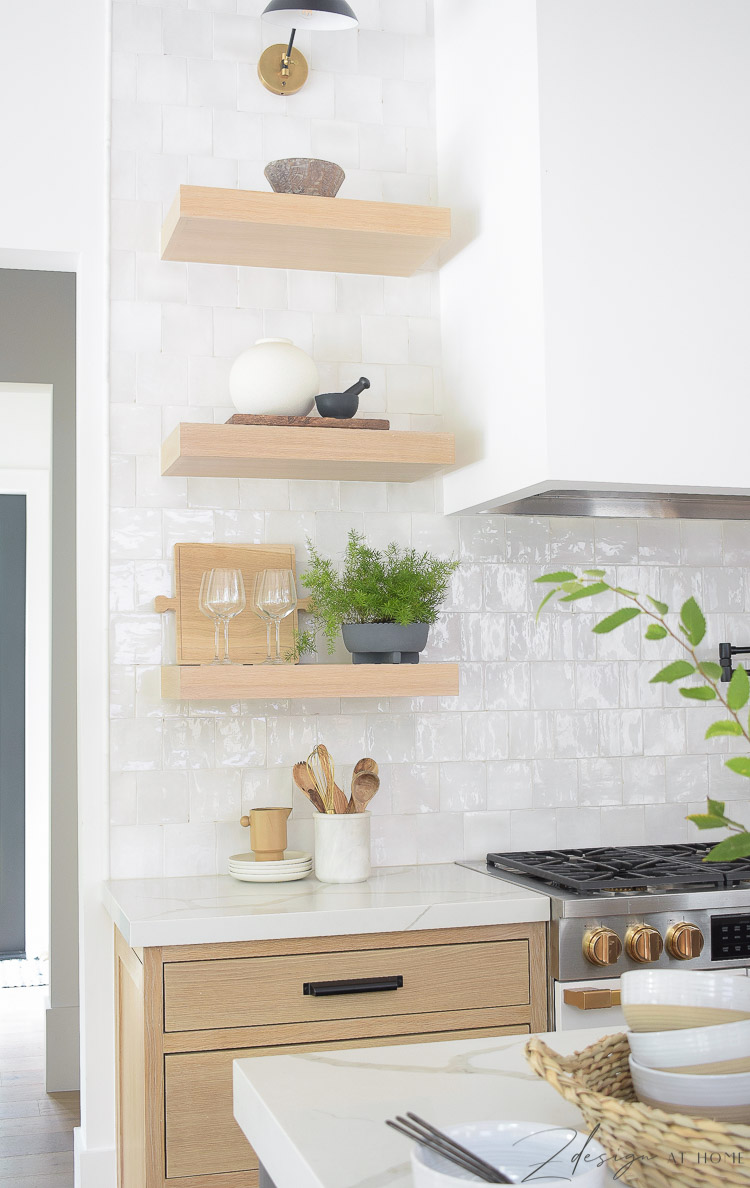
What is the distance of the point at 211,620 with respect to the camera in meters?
2.87

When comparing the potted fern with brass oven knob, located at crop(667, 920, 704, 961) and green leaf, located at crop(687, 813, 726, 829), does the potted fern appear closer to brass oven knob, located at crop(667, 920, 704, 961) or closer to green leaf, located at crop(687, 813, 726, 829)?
brass oven knob, located at crop(667, 920, 704, 961)

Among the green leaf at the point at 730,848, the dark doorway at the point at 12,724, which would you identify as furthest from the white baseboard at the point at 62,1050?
the green leaf at the point at 730,848

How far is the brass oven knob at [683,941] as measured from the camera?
2.43 m

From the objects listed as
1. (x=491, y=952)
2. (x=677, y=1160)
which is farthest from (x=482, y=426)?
(x=677, y=1160)

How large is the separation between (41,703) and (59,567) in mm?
2317

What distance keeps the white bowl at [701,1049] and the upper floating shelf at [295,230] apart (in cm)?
227

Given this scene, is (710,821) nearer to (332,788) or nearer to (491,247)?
(332,788)

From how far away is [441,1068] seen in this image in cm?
126

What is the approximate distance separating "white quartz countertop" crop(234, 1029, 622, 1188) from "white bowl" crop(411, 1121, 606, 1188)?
0.05 meters

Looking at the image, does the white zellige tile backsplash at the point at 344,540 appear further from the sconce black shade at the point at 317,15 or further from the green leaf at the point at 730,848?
the green leaf at the point at 730,848

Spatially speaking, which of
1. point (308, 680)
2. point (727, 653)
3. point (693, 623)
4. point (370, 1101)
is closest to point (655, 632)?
point (693, 623)

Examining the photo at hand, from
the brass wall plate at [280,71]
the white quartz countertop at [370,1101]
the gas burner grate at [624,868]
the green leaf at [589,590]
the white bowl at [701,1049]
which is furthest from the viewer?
the brass wall plate at [280,71]

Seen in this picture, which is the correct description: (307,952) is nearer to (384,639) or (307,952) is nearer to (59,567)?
(384,639)

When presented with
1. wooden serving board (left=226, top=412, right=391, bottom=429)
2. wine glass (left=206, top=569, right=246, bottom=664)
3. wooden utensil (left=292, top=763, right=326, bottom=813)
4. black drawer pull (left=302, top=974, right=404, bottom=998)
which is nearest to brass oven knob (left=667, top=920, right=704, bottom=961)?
black drawer pull (left=302, top=974, right=404, bottom=998)
